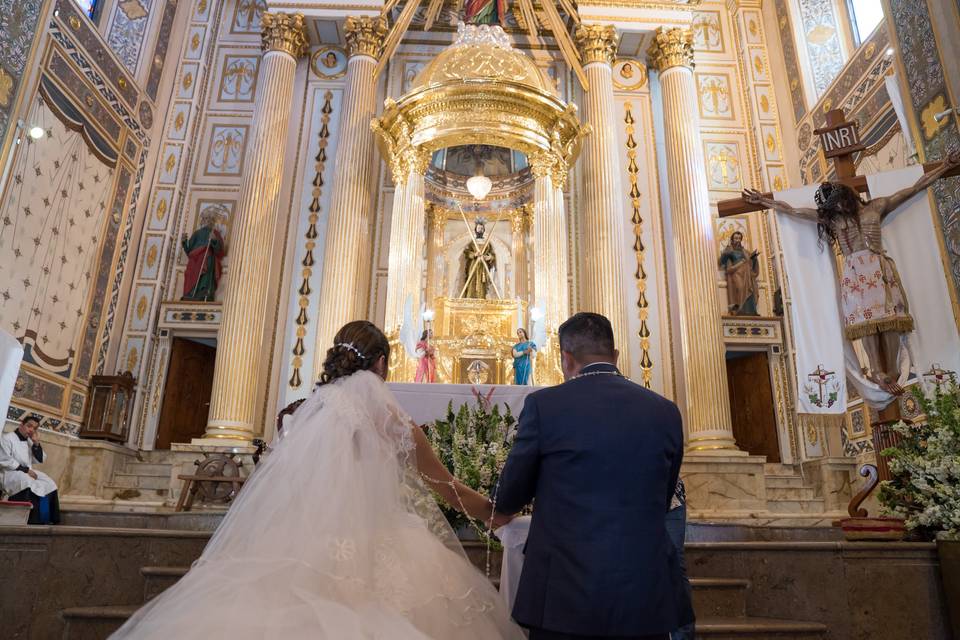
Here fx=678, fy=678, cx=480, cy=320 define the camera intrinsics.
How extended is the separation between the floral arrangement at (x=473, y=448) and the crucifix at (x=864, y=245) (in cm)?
256

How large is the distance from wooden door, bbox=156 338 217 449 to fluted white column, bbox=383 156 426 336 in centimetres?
298

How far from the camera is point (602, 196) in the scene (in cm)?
917

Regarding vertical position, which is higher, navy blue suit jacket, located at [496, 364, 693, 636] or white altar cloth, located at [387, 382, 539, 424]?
white altar cloth, located at [387, 382, 539, 424]

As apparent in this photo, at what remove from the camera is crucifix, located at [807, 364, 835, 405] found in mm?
5082

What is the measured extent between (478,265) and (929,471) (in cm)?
662

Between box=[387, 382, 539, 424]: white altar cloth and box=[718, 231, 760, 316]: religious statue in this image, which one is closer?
box=[387, 382, 539, 424]: white altar cloth

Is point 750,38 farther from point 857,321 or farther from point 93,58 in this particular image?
point 93,58

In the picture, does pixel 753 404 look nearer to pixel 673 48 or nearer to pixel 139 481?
pixel 673 48

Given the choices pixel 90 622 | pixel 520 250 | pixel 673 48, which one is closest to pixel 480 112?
pixel 520 250

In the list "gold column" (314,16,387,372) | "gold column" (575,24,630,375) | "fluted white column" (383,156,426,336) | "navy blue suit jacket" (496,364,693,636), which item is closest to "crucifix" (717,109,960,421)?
"navy blue suit jacket" (496,364,693,636)

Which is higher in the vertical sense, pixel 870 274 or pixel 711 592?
pixel 870 274

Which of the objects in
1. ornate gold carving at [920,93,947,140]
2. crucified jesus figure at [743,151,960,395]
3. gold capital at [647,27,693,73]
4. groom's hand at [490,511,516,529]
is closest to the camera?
groom's hand at [490,511,516,529]

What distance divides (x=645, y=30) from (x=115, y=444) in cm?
930

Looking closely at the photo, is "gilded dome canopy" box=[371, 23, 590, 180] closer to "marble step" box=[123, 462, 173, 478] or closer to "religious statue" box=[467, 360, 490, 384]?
"religious statue" box=[467, 360, 490, 384]
